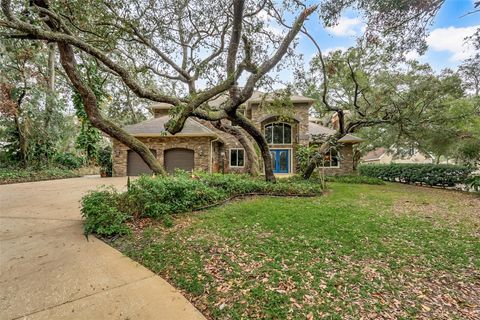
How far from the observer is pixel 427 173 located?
535 inches

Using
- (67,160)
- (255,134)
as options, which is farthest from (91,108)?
(67,160)

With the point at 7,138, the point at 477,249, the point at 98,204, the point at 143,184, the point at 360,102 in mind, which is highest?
the point at 360,102

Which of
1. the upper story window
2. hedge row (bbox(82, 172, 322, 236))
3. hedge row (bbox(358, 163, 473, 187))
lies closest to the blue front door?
the upper story window

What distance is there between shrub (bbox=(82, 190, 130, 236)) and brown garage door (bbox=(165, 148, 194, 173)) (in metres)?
9.69

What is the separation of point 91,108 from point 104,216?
311 centimetres

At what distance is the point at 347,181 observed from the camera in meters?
13.7

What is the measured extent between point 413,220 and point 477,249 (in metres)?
1.65

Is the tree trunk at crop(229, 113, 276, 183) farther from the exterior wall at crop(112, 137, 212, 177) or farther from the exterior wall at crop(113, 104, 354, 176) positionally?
the exterior wall at crop(112, 137, 212, 177)

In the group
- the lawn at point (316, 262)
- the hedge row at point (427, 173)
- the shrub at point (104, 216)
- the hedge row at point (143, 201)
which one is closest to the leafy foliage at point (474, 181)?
the hedge row at point (427, 173)

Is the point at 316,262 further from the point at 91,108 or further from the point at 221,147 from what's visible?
the point at 221,147

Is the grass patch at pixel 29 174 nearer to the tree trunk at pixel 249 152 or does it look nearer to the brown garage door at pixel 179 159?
→ the brown garage door at pixel 179 159

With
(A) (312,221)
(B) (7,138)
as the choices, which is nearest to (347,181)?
(A) (312,221)

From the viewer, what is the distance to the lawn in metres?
2.65

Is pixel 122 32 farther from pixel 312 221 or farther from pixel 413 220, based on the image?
pixel 413 220
